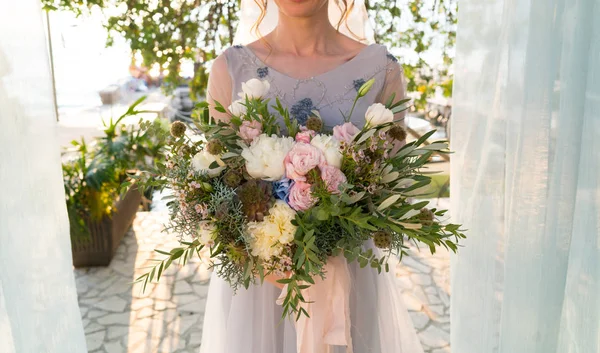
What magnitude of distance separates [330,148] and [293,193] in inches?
5.3

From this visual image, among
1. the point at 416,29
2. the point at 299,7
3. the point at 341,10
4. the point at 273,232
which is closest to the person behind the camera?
the point at 273,232

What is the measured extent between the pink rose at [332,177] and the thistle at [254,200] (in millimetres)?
156

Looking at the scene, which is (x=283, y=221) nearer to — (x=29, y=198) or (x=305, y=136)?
(x=305, y=136)

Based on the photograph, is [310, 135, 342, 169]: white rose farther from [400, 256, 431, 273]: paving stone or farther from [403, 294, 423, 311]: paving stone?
[400, 256, 431, 273]: paving stone

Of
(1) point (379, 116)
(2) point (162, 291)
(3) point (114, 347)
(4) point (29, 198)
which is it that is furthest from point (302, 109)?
(2) point (162, 291)

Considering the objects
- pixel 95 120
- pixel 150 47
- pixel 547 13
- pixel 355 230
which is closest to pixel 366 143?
pixel 355 230

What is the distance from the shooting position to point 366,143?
1.24 meters

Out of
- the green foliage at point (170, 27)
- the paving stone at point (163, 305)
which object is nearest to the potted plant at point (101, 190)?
the green foliage at point (170, 27)

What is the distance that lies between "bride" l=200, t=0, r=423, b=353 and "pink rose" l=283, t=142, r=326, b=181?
37 cm

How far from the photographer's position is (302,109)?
5.27 feet

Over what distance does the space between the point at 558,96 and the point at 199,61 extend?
119 inches

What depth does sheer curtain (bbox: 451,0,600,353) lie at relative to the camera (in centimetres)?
130

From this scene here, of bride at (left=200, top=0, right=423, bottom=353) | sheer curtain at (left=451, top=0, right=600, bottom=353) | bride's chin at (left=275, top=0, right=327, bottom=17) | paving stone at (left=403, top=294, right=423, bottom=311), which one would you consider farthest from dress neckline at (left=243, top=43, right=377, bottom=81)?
paving stone at (left=403, top=294, right=423, bottom=311)

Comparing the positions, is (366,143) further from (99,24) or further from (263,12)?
(99,24)
